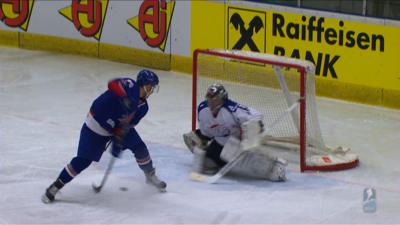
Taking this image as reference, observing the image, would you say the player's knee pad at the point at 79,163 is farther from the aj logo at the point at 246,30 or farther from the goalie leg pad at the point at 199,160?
the aj logo at the point at 246,30

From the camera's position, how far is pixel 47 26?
13.0m

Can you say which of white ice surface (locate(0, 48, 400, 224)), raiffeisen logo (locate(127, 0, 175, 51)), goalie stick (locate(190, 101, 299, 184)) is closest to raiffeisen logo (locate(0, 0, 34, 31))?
A: raiffeisen logo (locate(127, 0, 175, 51))

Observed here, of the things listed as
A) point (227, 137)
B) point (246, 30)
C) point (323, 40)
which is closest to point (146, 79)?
point (227, 137)

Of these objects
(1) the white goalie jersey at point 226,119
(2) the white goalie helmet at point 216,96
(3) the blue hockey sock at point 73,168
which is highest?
(2) the white goalie helmet at point 216,96

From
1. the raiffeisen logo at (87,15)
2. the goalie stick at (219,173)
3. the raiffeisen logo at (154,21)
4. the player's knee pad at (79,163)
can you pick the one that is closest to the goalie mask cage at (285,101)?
the goalie stick at (219,173)

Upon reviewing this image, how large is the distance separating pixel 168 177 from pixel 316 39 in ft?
10.3

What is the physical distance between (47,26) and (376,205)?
21.4 feet

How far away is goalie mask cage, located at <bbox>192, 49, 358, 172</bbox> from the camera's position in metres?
8.31

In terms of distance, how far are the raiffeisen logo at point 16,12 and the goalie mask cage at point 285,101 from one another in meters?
4.49

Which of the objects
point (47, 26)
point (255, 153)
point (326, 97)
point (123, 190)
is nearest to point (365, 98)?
point (326, 97)

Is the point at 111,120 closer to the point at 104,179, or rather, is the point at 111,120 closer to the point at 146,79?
the point at 146,79

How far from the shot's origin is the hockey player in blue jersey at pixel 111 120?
7258mm

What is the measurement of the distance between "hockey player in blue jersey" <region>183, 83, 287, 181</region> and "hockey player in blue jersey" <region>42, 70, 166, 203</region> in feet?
2.32

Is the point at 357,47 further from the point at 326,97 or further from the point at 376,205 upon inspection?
the point at 376,205
